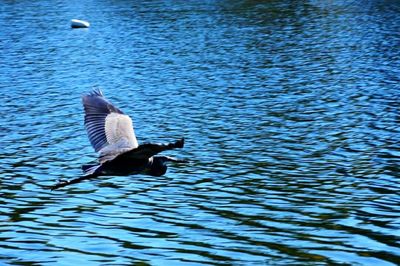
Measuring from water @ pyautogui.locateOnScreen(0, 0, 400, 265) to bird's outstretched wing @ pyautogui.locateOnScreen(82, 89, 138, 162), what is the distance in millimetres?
2422

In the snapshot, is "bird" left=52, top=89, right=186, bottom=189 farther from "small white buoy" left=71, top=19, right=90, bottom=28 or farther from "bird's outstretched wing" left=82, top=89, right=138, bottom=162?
"small white buoy" left=71, top=19, right=90, bottom=28

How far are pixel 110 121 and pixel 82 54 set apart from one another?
44993mm

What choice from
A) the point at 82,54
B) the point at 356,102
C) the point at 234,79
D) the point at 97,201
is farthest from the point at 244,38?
the point at 97,201

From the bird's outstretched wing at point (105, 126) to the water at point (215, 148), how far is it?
7.95 feet

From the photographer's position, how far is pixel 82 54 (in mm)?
62906

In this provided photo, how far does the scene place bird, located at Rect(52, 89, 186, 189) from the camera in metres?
17.2

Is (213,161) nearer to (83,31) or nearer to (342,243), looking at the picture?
(342,243)

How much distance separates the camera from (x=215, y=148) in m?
30.5

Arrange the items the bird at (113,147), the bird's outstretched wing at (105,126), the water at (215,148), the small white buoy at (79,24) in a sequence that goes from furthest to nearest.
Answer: the small white buoy at (79,24) < the water at (215,148) < the bird's outstretched wing at (105,126) < the bird at (113,147)

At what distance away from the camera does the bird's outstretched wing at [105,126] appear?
1836cm

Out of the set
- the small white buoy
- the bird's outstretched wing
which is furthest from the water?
the small white buoy

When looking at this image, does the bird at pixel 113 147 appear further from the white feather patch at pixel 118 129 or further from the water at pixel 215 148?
the water at pixel 215 148

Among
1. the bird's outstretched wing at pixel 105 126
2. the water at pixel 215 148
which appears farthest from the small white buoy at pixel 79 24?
the bird's outstretched wing at pixel 105 126

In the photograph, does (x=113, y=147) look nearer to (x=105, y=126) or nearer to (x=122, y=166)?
(x=122, y=166)
